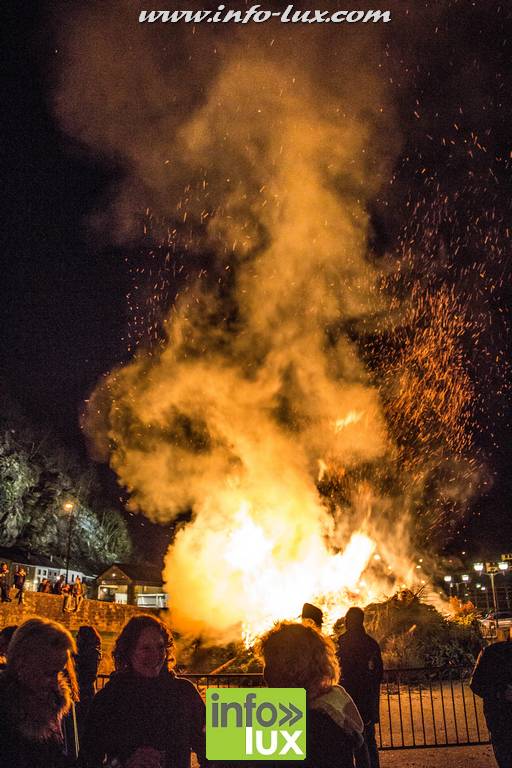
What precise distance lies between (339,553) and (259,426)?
4982 millimetres

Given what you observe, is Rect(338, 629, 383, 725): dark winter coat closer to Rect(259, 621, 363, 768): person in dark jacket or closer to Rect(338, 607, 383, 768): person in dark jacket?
Rect(338, 607, 383, 768): person in dark jacket

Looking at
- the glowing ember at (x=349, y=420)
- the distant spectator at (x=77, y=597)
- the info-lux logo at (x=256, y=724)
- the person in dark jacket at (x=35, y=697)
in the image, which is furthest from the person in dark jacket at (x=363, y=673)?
the distant spectator at (x=77, y=597)

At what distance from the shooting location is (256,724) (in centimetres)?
321

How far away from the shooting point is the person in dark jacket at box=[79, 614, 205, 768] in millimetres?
2879

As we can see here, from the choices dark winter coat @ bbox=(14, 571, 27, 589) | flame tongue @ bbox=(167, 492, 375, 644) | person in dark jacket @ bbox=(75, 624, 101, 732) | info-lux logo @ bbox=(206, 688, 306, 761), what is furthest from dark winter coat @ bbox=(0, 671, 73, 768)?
dark winter coat @ bbox=(14, 571, 27, 589)

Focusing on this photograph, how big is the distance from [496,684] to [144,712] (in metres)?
2.96

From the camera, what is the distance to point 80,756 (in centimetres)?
288

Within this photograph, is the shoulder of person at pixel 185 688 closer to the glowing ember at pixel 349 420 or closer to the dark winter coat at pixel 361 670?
the dark winter coat at pixel 361 670

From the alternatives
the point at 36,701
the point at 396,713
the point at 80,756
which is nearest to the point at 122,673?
the point at 80,756

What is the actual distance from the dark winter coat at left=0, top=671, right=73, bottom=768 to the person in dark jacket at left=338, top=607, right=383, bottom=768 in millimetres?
3458

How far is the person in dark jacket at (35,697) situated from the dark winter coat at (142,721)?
248mm

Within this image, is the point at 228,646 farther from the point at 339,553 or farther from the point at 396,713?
the point at 396,713

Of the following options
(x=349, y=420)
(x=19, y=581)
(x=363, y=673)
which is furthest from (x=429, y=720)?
(x=19, y=581)

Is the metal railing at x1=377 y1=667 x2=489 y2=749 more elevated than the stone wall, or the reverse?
the stone wall
